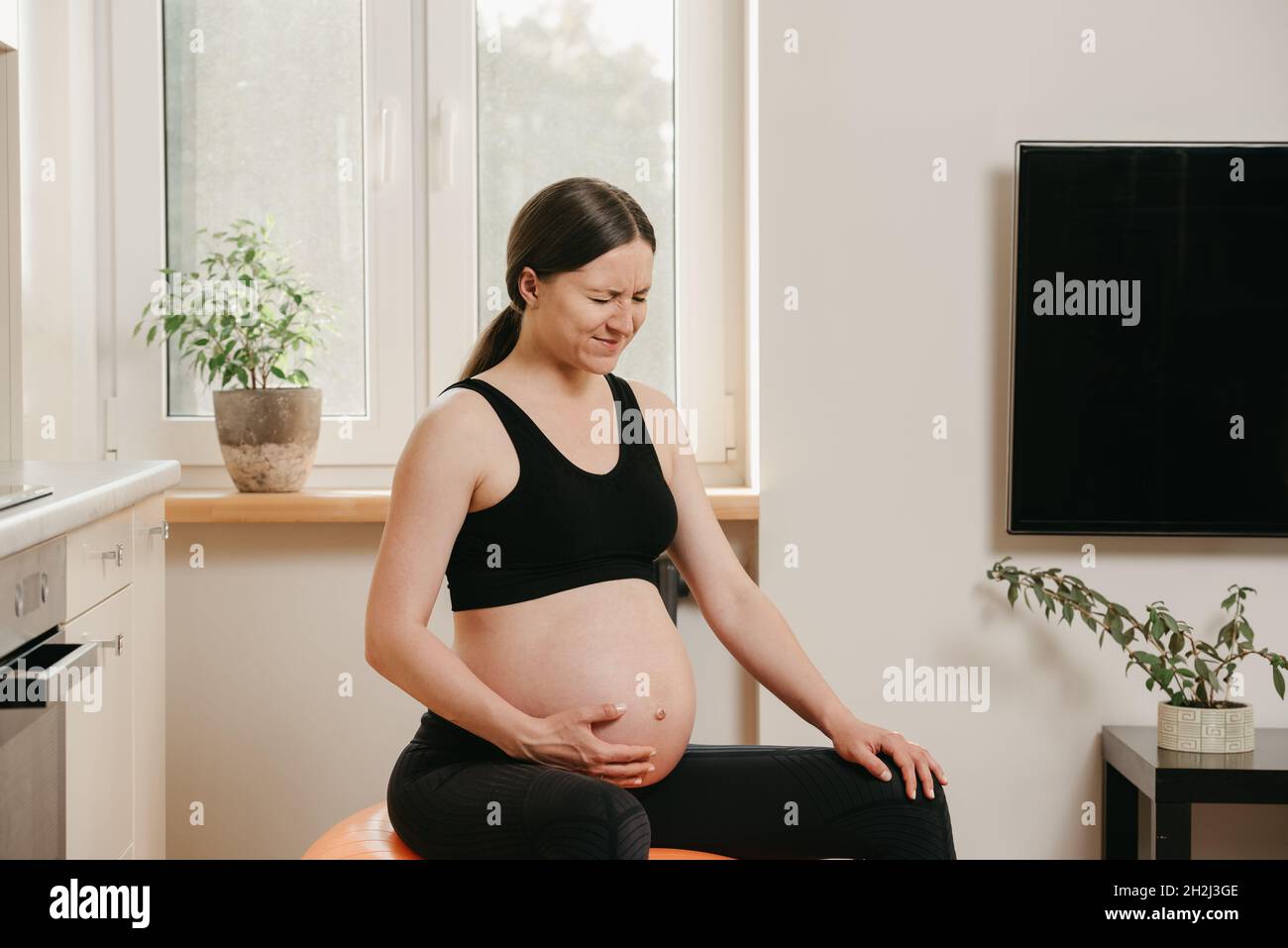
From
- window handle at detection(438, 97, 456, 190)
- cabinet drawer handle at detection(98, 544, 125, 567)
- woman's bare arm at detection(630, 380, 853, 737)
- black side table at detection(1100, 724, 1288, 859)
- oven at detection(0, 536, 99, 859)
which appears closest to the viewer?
oven at detection(0, 536, 99, 859)

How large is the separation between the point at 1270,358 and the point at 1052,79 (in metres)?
0.62

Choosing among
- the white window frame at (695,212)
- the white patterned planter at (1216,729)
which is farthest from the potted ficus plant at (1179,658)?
the white window frame at (695,212)

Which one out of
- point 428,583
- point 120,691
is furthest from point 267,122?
point 428,583

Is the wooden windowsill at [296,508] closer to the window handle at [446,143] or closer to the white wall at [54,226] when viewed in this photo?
the white wall at [54,226]

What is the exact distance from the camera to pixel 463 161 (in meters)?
2.36

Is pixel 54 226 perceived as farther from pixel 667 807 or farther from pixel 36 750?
pixel 667 807

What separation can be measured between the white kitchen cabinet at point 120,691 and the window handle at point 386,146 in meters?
0.80

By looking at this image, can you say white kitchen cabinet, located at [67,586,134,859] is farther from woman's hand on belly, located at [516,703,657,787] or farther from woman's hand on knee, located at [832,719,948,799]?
woman's hand on knee, located at [832,719,948,799]

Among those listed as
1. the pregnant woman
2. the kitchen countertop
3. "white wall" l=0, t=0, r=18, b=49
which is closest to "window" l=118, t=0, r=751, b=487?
"white wall" l=0, t=0, r=18, b=49

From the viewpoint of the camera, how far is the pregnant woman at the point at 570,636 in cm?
128

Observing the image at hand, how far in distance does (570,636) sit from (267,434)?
106 centimetres

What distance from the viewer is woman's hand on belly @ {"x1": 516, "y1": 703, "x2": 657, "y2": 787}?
1278 millimetres

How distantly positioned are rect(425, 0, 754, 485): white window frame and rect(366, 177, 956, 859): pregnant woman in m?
0.94

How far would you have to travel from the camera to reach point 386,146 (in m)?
2.35
